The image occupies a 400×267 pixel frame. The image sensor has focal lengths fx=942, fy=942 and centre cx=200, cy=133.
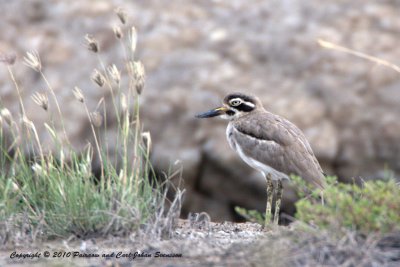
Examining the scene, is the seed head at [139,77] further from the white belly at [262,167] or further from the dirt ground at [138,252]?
the white belly at [262,167]

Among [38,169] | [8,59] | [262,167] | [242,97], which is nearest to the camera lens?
[38,169]

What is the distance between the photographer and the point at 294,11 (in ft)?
28.9

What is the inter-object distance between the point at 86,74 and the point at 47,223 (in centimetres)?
292

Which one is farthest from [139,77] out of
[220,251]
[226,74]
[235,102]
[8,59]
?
[226,74]

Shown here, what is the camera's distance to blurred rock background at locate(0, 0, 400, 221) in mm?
8094

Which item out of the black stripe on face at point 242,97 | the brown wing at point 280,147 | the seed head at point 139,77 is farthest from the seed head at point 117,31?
the black stripe on face at point 242,97

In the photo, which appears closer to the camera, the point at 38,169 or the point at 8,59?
the point at 38,169

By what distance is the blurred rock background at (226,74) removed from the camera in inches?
319

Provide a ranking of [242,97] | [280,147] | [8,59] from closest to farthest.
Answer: [8,59] < [280,147] < [242,97]

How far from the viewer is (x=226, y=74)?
8.45 metres

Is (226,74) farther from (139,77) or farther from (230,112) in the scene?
(139,77)

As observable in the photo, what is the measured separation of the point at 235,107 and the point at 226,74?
1.01 metres

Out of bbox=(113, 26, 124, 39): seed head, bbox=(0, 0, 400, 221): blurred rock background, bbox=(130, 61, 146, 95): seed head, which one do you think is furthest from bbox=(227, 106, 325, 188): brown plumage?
bbox=(113, 26, 124, 39): seed head

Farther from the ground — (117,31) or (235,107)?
(117,31)
